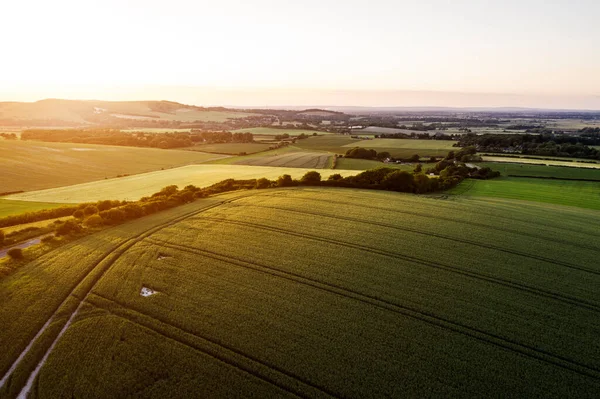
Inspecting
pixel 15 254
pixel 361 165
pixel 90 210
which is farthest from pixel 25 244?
pixel 361 165

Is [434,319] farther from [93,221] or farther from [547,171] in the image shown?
[547,171]

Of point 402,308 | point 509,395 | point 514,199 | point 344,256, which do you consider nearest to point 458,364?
point 509,395

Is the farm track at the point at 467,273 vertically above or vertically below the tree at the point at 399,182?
below

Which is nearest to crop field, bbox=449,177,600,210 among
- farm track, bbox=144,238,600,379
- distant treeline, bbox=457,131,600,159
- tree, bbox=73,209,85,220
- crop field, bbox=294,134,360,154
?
distant treeline, bbox=457,131,600,159

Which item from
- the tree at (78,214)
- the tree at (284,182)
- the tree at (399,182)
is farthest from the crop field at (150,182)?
the tree at (78,214)

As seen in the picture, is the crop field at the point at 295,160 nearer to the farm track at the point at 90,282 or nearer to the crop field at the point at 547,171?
the crop field at the point at 547,171

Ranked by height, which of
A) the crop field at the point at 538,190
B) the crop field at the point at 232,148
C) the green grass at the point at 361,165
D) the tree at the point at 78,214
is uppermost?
the crop field at the point at 232,148
